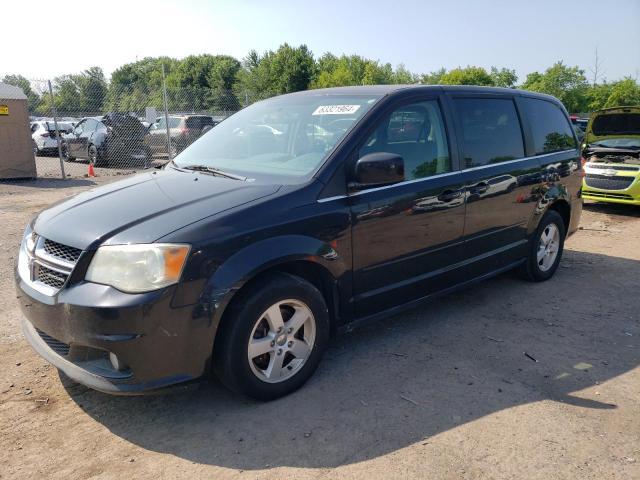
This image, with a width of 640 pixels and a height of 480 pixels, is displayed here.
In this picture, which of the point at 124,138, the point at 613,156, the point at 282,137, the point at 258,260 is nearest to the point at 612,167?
the point at 613,156

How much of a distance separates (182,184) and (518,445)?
2.52 metres

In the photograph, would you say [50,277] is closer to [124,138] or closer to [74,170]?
[124,138]

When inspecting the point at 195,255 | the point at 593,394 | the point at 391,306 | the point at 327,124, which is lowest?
the point at 593,394

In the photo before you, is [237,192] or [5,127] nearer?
[237,192]

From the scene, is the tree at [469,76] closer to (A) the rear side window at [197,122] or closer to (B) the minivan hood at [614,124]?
(A) the rear side window at [197,122]

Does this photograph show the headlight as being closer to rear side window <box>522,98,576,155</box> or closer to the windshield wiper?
the windshield wiper

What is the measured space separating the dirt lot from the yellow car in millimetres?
5386

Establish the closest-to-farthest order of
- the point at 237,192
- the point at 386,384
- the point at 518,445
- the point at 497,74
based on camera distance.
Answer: the point at 518,445
the point at 237,192
the point at 386,384
the point at 497,74

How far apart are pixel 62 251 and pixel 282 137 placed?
66.3 inches

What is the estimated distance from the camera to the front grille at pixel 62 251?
9.16ft

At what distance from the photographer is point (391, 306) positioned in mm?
3758

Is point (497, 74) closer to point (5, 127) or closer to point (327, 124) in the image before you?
point (5, 127)

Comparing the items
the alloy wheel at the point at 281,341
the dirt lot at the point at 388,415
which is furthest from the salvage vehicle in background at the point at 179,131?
the alloy wheel at the point at 281,341

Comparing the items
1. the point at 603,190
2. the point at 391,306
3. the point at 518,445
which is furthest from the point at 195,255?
the point at 603,190
